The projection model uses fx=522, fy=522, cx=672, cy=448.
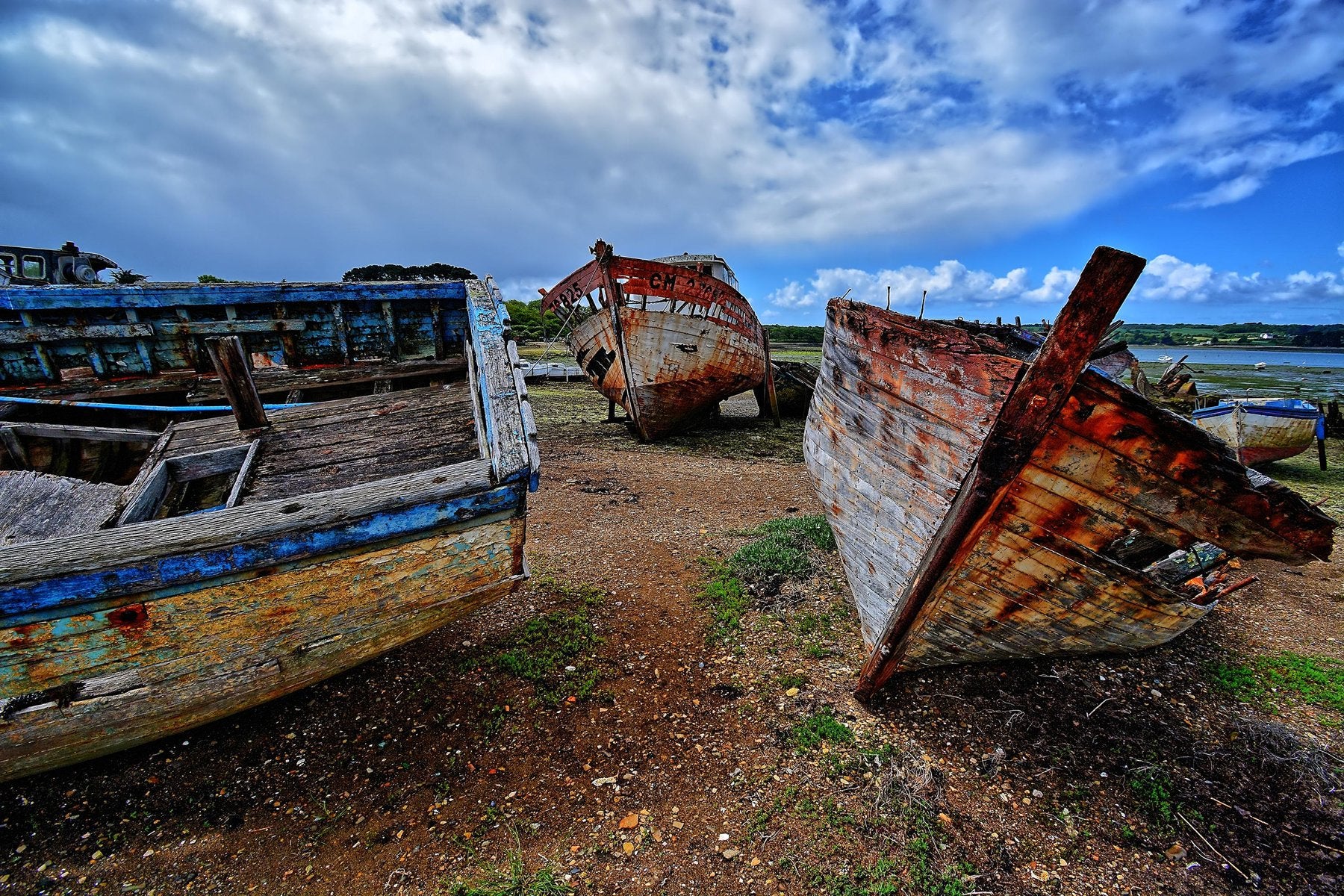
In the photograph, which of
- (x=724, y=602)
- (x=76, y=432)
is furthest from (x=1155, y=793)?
(x=76, y=432)

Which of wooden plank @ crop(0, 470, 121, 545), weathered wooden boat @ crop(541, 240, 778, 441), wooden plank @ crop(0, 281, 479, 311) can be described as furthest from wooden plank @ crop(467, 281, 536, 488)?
weathered wooden boat @ crop(541, 240, 778, 441)

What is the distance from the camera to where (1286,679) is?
400 cm

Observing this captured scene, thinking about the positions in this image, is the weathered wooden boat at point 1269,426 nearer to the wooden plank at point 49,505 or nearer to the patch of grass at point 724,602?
the patch of grass at point 724,602

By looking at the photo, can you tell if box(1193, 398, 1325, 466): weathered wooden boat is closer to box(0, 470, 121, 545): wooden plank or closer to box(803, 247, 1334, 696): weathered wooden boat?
box(803, 247, 1334, 696): weathered wooden boat

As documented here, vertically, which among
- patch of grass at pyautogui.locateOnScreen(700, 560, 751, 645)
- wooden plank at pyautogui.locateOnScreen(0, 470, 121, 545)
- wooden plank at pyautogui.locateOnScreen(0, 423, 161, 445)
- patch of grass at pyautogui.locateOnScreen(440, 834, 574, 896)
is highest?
wooden plank at pyautogui.locateOnScreen(0, 423, 161, 445)

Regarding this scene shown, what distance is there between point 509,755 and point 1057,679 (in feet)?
12.6

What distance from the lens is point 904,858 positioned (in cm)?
261

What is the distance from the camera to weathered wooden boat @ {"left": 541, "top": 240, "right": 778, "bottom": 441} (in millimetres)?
10930

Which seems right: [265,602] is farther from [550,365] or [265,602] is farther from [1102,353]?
[550,365]

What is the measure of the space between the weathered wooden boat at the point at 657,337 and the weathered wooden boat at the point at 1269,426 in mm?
11501

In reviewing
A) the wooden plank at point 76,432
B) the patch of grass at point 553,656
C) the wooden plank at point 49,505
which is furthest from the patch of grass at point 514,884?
the wooden plank at point 76,432

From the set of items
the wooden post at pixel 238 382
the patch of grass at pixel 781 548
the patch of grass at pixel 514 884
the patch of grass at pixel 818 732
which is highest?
the wooden post at pixel 238 382

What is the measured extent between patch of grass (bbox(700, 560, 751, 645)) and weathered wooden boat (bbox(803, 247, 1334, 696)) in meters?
1.13

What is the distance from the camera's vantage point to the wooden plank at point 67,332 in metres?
4.66
